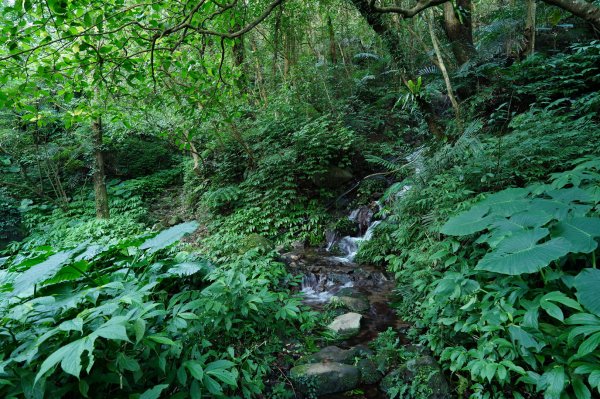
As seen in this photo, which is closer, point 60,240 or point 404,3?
point 60,240

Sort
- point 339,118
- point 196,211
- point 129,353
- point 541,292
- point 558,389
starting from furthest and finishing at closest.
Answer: point 196,211 < point 339,118 < point 541,292 < point 558,389 < point 129,353

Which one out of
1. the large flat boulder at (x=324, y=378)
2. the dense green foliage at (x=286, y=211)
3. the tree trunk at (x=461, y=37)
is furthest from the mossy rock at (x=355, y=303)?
the tree trunk at (x=461, y=37)

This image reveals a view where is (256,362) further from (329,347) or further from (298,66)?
(298,66)

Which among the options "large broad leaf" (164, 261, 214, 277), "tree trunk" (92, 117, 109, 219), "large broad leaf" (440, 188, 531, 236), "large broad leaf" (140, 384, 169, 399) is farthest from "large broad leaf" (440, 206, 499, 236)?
"tree trunk" (92, 117, 109, 219)

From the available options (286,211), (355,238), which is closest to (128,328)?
(355,238)

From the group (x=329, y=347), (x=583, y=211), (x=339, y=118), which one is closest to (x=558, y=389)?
(x=583, y=211)

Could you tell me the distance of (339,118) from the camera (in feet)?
27.7

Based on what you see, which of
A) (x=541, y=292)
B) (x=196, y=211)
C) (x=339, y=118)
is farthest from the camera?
(x=196, y=211)

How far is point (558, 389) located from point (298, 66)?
30.0ft

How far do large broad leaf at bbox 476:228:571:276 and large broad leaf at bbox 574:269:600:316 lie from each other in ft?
0.61

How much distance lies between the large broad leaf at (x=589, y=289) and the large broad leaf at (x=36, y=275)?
9.86ft

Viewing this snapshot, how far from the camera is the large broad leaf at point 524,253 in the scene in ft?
6.58

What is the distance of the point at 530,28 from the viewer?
750 centimetres

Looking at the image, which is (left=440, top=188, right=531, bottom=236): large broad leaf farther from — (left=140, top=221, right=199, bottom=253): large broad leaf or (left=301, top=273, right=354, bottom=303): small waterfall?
(left=301, top=273, right=354, bottom=303): small waterfall
